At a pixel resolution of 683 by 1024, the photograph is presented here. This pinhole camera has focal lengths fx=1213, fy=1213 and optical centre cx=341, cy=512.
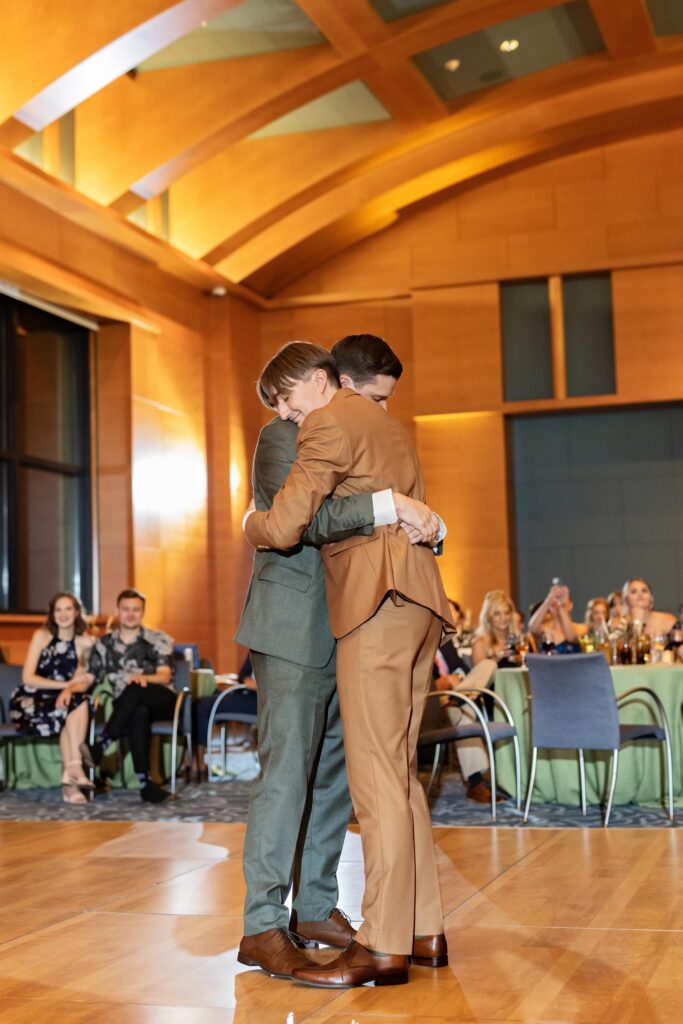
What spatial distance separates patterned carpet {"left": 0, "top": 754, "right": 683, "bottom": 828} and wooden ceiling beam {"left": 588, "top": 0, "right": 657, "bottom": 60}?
7.26m

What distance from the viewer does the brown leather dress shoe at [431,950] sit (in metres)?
2.82

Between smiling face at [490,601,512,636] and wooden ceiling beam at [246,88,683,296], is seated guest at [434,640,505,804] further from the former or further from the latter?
wooden ceiling beam at [246,88,683,296]

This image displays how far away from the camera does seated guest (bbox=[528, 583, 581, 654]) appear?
7055 mm

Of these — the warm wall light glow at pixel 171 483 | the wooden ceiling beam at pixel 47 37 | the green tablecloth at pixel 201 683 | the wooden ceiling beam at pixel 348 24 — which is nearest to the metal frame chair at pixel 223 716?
the green tablecloth at pixel 201 683

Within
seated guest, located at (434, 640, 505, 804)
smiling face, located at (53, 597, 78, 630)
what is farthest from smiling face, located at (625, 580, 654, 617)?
smiling face, located at (53, 597, 78, 630)

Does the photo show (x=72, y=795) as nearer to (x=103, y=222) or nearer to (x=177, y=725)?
(x=177, y=725)

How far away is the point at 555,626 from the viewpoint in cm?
814

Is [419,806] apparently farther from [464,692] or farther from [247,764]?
[247,764]

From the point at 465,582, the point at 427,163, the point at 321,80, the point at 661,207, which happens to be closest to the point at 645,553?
the point at 465,582

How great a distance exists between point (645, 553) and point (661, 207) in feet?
12.3

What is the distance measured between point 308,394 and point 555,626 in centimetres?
550

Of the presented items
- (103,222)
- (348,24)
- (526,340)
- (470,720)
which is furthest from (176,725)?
(526,340)

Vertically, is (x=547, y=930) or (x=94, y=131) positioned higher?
(x=94, y=131)

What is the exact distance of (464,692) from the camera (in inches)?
261
